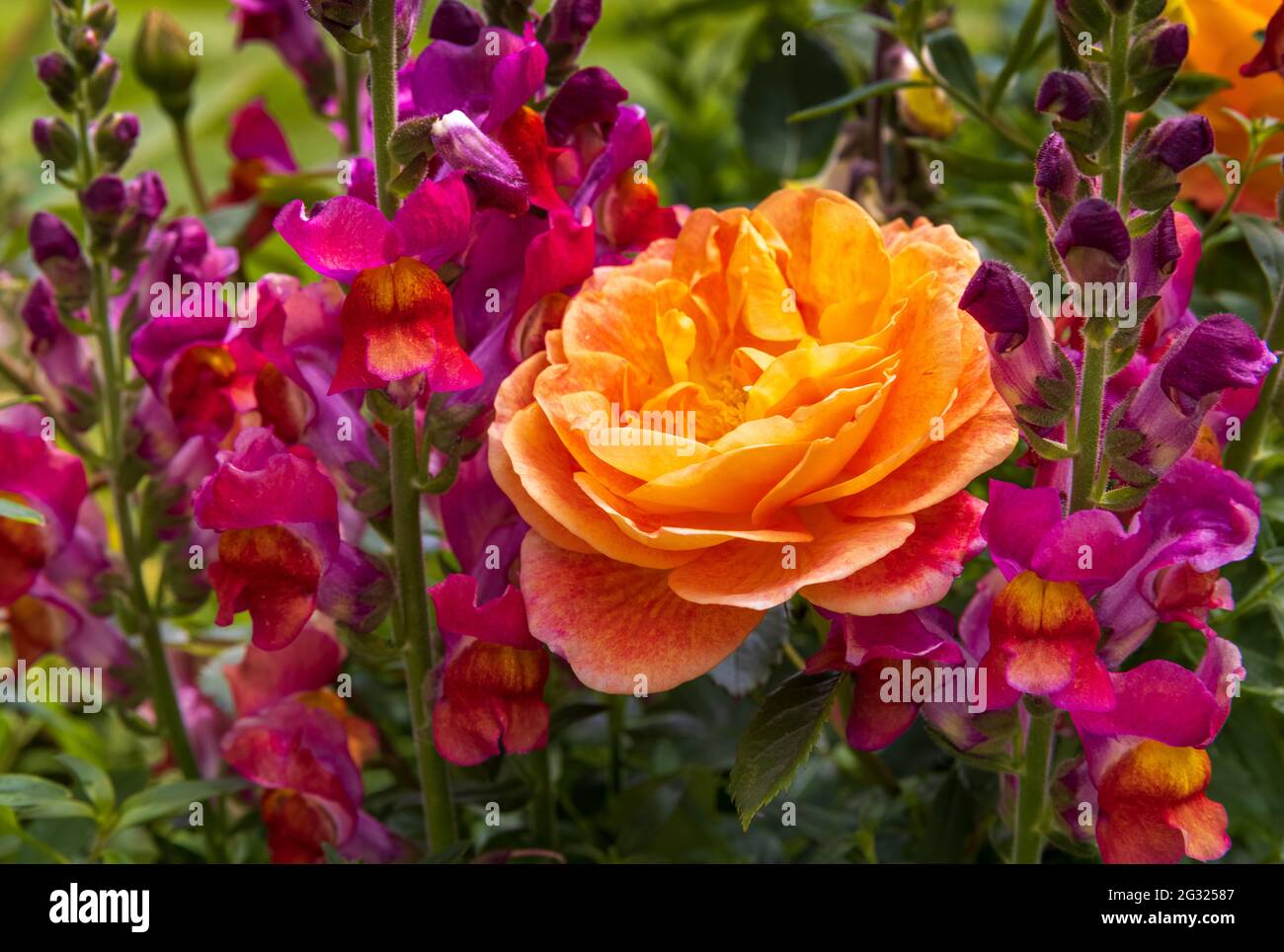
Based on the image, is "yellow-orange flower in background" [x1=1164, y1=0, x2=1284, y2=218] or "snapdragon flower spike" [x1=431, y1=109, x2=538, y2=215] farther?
"yellow-orange flower in background" [x1=1164, y1=0, x2=1284, y2=218]

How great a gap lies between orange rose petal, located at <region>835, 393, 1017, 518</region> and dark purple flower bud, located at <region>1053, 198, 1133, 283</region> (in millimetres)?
47

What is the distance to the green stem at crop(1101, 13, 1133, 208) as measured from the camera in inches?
13.8

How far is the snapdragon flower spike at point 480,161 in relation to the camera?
0.38m

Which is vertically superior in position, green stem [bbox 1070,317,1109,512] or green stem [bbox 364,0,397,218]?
green stem [bbox 364,0,397,218]

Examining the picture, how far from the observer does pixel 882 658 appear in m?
0.40

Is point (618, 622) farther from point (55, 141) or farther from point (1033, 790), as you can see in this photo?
point (55, 141)

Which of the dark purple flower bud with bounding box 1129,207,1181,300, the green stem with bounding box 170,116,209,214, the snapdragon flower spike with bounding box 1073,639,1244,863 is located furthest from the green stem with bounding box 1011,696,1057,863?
the green stem with bounding box 170,116,209,214

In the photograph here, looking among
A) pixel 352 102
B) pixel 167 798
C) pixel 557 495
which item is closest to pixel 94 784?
pixel 167 798

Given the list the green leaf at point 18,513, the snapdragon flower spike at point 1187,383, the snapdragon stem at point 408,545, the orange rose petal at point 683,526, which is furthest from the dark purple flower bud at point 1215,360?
the green leaf at point 18,513

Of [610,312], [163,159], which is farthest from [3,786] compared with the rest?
[163,159]

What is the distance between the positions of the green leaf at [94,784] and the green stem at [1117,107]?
0.39 metres

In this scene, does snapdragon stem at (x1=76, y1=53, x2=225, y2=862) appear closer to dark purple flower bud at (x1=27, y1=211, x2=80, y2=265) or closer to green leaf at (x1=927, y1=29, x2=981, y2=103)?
dark purple flower bud at (x1=27, y1=211, x2=80, y2=265)

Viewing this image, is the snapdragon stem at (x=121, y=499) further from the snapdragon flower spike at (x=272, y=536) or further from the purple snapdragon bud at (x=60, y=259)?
the snapdragon flower spike at (x=272, y=536)
